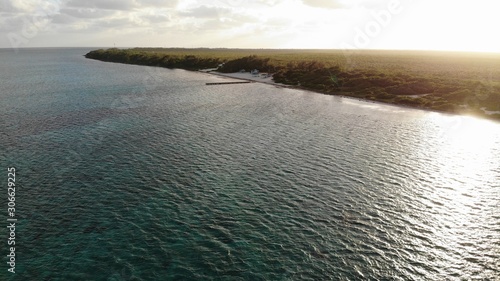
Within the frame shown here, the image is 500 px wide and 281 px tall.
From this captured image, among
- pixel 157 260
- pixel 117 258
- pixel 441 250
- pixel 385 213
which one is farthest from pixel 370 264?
pixel 117 258

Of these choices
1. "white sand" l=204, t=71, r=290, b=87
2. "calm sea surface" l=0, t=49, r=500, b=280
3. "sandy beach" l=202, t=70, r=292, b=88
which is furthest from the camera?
→ "white sand" l=204, t=71, r=290, b=87

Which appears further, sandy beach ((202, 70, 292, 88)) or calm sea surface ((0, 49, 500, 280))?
sandy beach ((202, 70, 292, 88))

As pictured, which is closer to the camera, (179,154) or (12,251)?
(12,251)

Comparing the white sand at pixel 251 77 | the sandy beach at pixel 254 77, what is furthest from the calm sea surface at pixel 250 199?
the white sand at pixel 251 77

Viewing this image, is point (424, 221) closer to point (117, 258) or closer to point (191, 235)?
point (191, 235)

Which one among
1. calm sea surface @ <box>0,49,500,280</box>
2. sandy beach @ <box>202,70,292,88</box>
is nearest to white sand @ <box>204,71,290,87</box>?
sandy beach @ <box>202,70,292,88</box>

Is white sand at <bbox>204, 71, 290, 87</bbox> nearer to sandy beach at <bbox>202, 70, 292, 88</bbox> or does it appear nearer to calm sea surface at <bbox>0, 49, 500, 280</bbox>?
sandy beach at <bbox>202, 70, 292, 88</bbox>

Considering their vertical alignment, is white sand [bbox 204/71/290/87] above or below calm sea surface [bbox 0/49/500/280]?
above

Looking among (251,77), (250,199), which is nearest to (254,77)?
(251,77)

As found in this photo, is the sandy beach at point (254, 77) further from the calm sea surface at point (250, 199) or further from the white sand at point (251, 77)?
the calm sea surface at point (250, 199)
